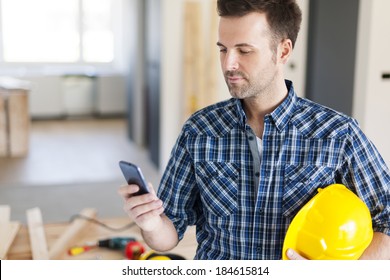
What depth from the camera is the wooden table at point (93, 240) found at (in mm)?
1483

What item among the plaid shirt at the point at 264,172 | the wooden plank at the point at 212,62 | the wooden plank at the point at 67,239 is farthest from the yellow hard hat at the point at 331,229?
the wooden plank at the point at 212,62

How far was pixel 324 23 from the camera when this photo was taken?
3.76 metres

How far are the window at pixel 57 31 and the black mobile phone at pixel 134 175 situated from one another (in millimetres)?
6173

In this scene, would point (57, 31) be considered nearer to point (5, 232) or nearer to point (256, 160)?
point (5, 232)

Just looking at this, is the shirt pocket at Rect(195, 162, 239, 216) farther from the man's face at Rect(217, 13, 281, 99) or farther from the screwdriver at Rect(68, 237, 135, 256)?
the screwdriver at Rect(68, 237, 135, 256)

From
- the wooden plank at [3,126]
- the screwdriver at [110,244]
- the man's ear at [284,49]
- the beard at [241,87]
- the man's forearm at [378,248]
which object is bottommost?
the wooden plank at [3,126]

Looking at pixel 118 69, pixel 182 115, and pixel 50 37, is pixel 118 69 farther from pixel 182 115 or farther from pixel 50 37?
pixel 182 115

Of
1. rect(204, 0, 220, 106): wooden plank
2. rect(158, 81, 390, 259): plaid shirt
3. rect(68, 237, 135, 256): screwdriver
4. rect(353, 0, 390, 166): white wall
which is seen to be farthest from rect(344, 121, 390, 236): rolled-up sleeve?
rect(204, 0, 220, 106): wooden plank

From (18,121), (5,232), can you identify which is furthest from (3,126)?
(5,232)

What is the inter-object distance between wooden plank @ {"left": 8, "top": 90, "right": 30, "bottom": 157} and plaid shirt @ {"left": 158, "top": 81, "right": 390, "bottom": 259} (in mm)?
3968

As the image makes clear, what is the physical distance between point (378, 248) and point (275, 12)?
0.46 meters

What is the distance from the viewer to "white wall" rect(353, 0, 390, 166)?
9.22 feet

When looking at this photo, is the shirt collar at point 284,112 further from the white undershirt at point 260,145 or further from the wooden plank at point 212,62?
the wooden plank at point 212,62
